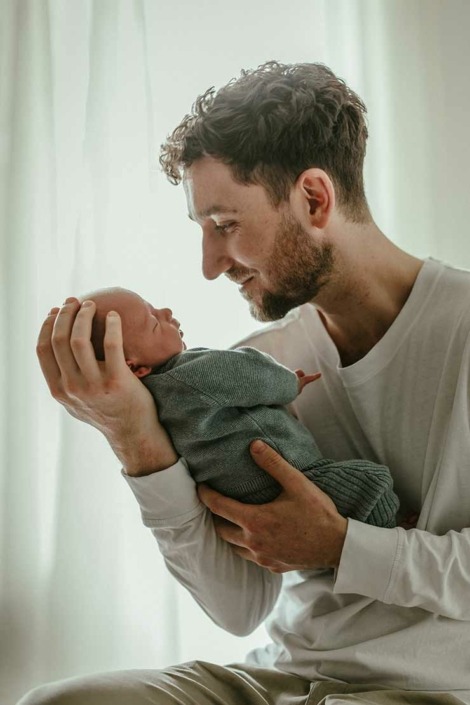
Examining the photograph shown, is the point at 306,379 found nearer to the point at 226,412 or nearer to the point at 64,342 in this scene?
the point at 226,412

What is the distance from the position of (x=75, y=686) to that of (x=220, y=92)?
107 cm

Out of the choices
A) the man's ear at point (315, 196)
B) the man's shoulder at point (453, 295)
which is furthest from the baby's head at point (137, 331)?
the man's shoulder at point (453, 295)

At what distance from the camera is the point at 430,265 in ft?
4.95

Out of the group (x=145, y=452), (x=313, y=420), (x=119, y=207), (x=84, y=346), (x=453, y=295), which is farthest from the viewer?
(x=119, y=207)

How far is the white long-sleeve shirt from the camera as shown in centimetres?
129

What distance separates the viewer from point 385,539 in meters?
1.29

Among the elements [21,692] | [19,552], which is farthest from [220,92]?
[21,692]

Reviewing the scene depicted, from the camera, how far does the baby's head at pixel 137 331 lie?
4.30 feet

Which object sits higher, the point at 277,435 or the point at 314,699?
the point at 277,435

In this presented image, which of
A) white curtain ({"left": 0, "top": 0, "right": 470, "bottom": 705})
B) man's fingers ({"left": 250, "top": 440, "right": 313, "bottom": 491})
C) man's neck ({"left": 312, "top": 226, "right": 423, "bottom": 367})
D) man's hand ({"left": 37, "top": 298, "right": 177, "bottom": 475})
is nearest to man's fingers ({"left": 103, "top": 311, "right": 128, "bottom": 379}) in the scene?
man's hand ({"left": 37, "top": 298, "right": 177, "bottom": 475})

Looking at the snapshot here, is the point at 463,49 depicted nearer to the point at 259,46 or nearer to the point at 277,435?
the point at 259,46

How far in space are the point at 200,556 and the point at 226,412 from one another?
0.94ft

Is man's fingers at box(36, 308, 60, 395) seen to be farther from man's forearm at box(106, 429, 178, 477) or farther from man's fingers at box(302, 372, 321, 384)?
man's fingers at box(302, 372, 321, 384)

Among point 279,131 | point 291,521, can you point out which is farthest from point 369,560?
point 279,131
